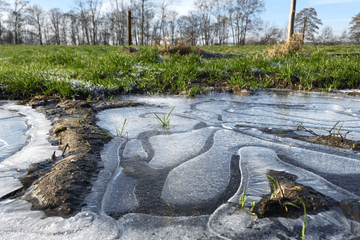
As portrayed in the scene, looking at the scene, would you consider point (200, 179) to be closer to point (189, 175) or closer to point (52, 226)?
point (189, 175)

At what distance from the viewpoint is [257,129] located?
2064 millimetres

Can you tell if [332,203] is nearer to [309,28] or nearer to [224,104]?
[224,104]

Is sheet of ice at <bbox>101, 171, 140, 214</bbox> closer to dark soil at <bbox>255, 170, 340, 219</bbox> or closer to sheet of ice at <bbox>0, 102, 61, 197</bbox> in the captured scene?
sheet of ice at <bbox>0, 102, 61, 197</bbox>

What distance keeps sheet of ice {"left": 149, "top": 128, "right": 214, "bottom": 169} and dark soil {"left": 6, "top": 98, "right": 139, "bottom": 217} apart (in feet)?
1.24

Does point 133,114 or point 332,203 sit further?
point 133,114

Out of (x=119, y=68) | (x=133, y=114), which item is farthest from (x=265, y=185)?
(x=119, y=68)

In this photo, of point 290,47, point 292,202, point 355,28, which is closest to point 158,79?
point 292,202

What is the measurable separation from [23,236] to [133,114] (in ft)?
5.97

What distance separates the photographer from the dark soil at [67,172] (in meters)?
1.01

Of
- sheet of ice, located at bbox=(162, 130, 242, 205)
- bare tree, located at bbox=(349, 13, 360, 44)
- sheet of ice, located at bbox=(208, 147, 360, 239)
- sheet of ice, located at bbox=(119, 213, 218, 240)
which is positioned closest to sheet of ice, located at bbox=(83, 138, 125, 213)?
sheet of ice, located at bbox=(119, 213, 218, 240)

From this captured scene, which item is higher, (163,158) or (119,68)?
(119,68)

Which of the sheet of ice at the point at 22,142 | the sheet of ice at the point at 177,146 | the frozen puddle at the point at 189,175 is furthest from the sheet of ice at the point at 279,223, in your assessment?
the sheet of ice at the point at 22,142

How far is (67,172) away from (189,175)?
2.16 ft

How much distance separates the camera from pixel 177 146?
1705 mm
